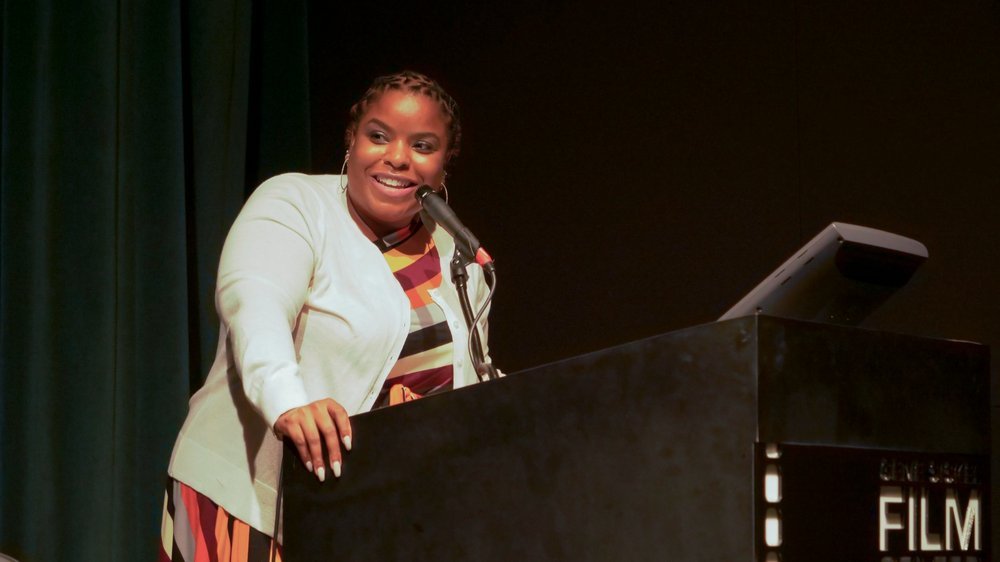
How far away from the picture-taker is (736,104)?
245cm

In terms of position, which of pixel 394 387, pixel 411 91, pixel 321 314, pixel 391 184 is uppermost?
pixel 411 91

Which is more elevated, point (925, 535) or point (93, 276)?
point (93, 276)

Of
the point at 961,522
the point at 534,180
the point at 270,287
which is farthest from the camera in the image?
the point at 534,180

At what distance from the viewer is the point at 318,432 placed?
1.22m

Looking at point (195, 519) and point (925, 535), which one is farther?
point (195, 519)

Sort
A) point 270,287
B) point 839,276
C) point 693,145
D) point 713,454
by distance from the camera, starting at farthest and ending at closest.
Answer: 1. point 693,145
2. point 270,287
3. point 839,276
4. point 713,454

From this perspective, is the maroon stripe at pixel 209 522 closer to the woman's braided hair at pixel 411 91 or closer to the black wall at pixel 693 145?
the woman's braided hair at pixel 411 91

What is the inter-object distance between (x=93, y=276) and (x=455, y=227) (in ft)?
4.48

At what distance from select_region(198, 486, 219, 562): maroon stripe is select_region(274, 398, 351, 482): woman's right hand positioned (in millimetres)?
401

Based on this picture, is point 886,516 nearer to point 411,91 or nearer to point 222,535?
point 222,535

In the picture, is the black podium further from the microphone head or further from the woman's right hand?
the microphone head

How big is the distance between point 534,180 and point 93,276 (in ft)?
3.53

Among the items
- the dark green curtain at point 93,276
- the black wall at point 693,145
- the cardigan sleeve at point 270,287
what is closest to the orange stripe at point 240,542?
the cardigan sleeve at point 270,287

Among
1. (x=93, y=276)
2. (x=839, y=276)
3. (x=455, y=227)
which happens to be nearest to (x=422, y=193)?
(x=455, y=227)
